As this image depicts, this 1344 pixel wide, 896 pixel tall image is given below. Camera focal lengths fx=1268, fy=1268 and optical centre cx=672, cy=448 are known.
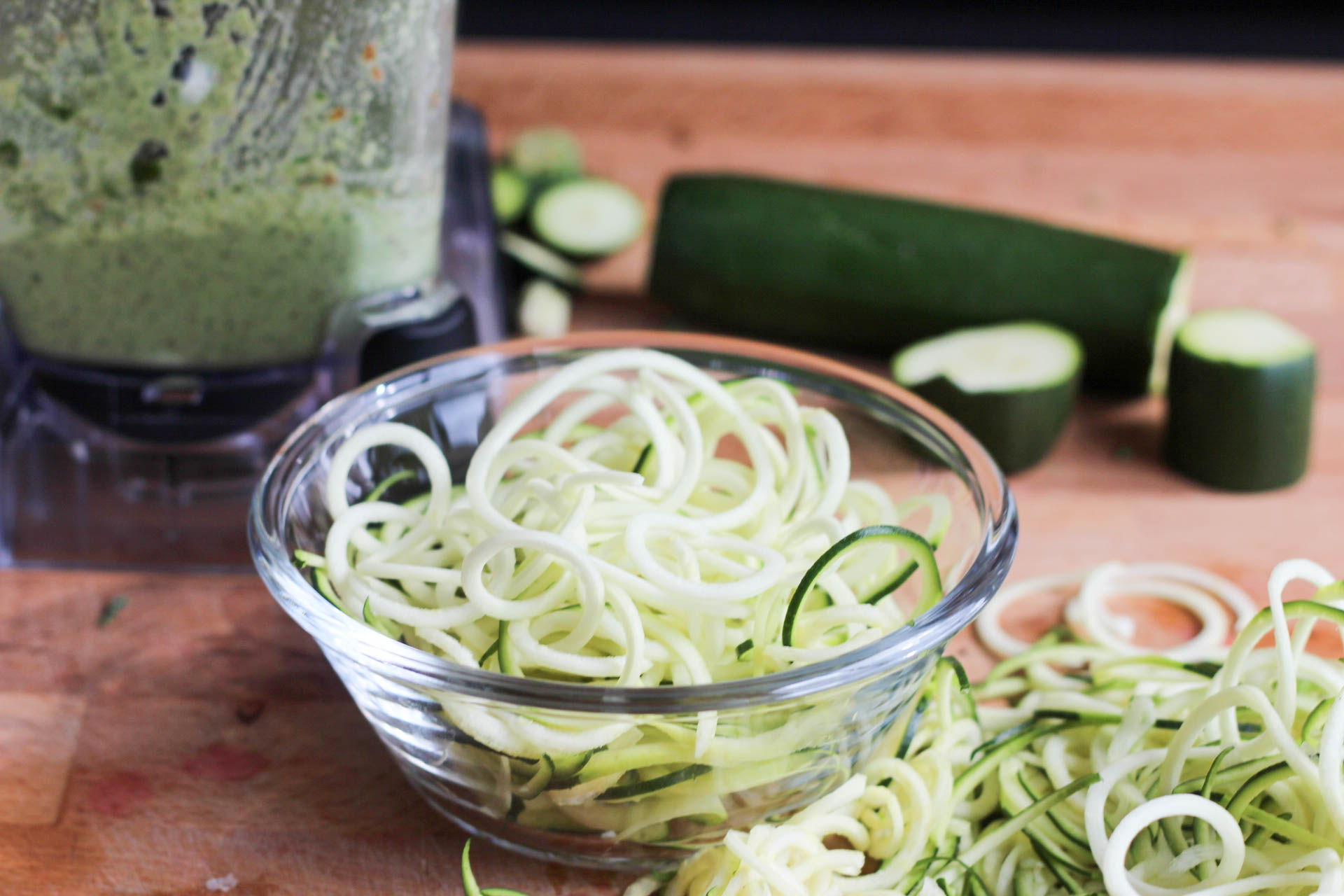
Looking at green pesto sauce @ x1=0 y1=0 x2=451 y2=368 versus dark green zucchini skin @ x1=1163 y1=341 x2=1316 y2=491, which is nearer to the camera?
green pesto sauce @ x1=0 y1=0 x2=451 y2=368

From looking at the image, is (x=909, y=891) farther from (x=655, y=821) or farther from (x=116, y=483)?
(x=116, y=483)

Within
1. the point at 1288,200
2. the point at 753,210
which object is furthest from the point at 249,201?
the point at 1288,200

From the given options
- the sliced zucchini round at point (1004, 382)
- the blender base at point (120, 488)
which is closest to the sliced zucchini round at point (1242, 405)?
the sliced zucchini round at point (1004, 382)

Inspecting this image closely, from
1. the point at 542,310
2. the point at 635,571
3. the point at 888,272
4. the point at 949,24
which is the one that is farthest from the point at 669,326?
the point at 949,24

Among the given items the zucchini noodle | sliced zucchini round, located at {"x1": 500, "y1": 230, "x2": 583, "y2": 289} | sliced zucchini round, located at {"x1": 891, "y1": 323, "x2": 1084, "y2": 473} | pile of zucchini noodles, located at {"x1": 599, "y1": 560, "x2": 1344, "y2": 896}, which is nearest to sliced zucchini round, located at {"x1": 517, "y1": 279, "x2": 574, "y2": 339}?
sliced zucchini round, located at {"x1": 500, "y1": 230, "x2": 583, "y2": 289}

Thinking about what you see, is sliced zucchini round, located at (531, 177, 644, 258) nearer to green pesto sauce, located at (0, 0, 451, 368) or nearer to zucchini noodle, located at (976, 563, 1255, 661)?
green pesto sauce, located at (0, 0, 451, 368)

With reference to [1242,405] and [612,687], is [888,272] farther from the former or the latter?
[612,687]
